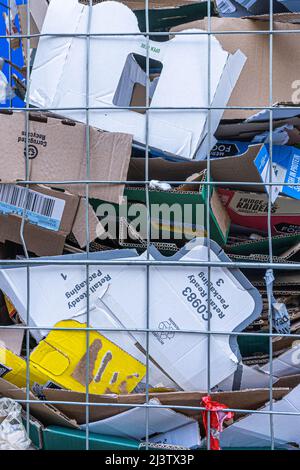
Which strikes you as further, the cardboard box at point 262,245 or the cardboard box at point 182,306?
the cardboard box at point 262,245

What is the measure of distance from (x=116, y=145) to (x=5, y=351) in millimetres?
460

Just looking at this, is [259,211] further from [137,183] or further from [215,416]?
[215,416]

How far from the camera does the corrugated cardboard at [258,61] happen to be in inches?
49.5

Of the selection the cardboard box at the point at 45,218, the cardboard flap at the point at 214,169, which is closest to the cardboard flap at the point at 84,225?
the cardboard box at the point at 45,218

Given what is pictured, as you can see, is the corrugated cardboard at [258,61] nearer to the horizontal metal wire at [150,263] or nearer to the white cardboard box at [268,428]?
the horizontal metal wire at [150,263]

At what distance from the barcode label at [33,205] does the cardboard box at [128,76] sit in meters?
0.17

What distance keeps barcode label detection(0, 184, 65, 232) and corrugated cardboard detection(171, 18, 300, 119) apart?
387 millimetres

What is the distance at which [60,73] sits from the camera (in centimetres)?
126

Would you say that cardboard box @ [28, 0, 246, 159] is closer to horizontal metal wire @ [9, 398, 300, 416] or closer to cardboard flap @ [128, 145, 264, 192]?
cardboard flap @ [128, 145, 264, 192]

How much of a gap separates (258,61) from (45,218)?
52 centimetres

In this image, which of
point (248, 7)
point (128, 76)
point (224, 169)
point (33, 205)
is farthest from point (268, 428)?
point (248, 7)

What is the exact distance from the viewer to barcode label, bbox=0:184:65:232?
1.25 meters

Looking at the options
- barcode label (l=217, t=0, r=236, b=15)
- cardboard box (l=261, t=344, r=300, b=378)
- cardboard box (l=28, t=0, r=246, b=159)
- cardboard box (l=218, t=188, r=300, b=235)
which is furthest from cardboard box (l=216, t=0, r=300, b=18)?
cardboard box (l=261, t=344, r=300, b=378)

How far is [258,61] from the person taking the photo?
1264 millimetres
